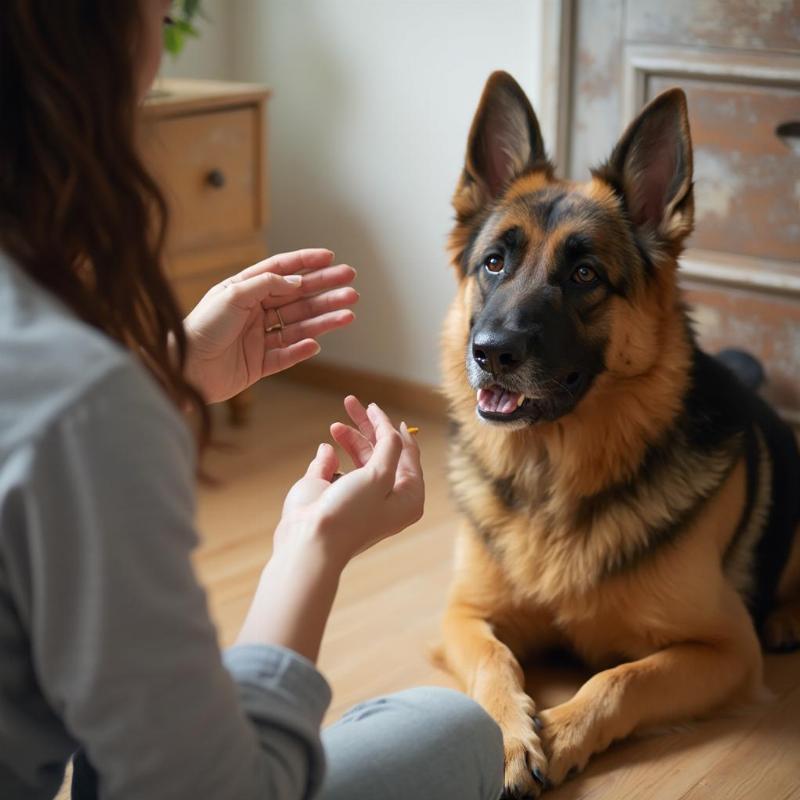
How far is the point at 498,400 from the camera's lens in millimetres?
1979

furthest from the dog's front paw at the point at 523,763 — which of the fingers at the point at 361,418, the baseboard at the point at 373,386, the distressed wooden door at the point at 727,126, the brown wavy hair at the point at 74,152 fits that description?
the baseboard at the point at 373,386

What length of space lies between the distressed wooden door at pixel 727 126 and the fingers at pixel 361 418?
1852 mm

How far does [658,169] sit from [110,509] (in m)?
1.46

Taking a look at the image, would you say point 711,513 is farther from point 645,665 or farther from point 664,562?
point 645,665

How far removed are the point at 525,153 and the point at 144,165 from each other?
1.27m

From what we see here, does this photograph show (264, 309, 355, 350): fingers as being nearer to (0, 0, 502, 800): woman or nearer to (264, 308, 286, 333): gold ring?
(264, 308, 286, 333): gold ring

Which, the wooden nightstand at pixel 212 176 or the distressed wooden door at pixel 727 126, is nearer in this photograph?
the distressed wooden door at pixel 727 126

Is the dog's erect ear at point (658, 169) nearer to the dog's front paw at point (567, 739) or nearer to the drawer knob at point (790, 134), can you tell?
the dog's front paw at point (567, 739)

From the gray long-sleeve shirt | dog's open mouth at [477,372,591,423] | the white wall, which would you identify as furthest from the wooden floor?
the gray long-sleeve shirt

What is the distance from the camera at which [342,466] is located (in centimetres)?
312

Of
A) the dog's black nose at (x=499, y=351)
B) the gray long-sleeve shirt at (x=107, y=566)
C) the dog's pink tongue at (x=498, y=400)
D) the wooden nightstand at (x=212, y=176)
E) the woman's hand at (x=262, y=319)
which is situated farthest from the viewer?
the wooden nightstand at (x=212, y=176)

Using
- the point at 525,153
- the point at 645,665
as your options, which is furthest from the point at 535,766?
the point at 525,153

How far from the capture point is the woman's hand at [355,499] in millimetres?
1063

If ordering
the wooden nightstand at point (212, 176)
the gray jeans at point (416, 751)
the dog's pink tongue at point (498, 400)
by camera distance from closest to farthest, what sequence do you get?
the gray jeans at point (416, 751), the dog's pink tongue at point (498, 400), the wooden nightstand at point (212, 176)
